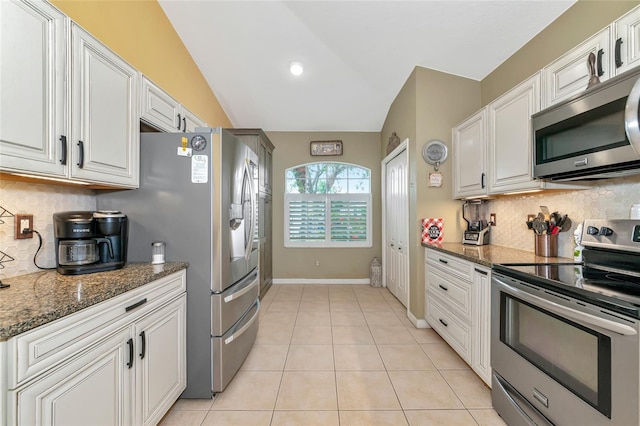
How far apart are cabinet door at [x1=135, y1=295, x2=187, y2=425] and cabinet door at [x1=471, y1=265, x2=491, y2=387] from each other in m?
2.06

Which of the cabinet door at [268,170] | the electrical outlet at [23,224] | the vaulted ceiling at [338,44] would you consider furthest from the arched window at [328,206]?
the electrical outlet at [23,224]

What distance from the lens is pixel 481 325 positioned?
1.92 metres

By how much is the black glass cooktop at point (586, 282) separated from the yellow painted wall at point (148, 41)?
3.19 meters

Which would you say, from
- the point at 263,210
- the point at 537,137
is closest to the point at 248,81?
the point at 263,210

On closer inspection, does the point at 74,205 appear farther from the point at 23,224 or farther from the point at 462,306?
the point at 462,306

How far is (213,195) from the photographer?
6.01ft

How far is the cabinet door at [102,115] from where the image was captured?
1.39 metres

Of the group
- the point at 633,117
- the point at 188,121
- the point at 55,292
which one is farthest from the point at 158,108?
the point at 633,117

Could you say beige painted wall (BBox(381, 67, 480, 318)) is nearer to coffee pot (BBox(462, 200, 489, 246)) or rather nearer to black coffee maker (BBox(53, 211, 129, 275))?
coffee pot (BBox(462, 200, 489, 246))

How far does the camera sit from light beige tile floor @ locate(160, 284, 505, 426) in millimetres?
1702

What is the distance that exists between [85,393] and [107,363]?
0.41 ft

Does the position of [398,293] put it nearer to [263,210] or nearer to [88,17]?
[263,210]

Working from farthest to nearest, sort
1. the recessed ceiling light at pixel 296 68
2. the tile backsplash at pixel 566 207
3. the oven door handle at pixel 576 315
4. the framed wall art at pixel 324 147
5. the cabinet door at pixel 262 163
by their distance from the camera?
the framed wall art at pixel 324 147 → the cabinet door at pixel 262 163 → the recessed ceiling light at pixel 296 68 → the tile backsplash at pixel 566 207 → the oven door handle at pixel 576 315

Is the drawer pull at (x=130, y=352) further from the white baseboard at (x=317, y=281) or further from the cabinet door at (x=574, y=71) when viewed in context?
the white baseboard at (x=317, y=281)
